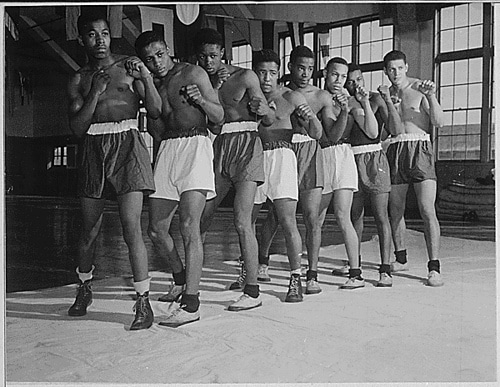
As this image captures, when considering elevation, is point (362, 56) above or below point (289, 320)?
above

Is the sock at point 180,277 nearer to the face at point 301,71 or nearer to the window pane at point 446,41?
A: the face at point 301,71

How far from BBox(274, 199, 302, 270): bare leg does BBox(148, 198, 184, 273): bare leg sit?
0.45 meters

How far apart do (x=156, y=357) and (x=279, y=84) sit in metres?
1.29

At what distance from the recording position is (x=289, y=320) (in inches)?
105

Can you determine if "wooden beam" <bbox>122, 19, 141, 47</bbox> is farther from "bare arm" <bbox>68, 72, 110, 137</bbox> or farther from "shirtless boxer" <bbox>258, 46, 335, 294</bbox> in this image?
"shirtless boxer" <bbox>258, 46, 335, 294</bbox>

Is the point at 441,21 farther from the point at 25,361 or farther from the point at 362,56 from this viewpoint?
the point at 25,361

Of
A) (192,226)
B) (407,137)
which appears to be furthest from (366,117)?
(192,226)

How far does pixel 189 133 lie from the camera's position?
258 centimetres

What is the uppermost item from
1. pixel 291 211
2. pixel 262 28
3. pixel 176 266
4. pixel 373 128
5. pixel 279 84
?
pixel 262 28

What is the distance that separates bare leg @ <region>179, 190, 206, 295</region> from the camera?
261cm

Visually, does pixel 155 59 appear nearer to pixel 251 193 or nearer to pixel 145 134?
pixel 145 134

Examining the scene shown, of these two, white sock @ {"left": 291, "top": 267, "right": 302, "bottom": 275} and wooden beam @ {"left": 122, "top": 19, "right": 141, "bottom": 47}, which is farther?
white sock @ {"left": 291, "top": 267, "right": 302, "bottom": 275}

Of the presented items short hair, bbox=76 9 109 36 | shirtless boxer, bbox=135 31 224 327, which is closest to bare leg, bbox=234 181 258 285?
shirtless boxer, bbox=135 31 224 327

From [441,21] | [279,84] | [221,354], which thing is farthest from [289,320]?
[441,21]
